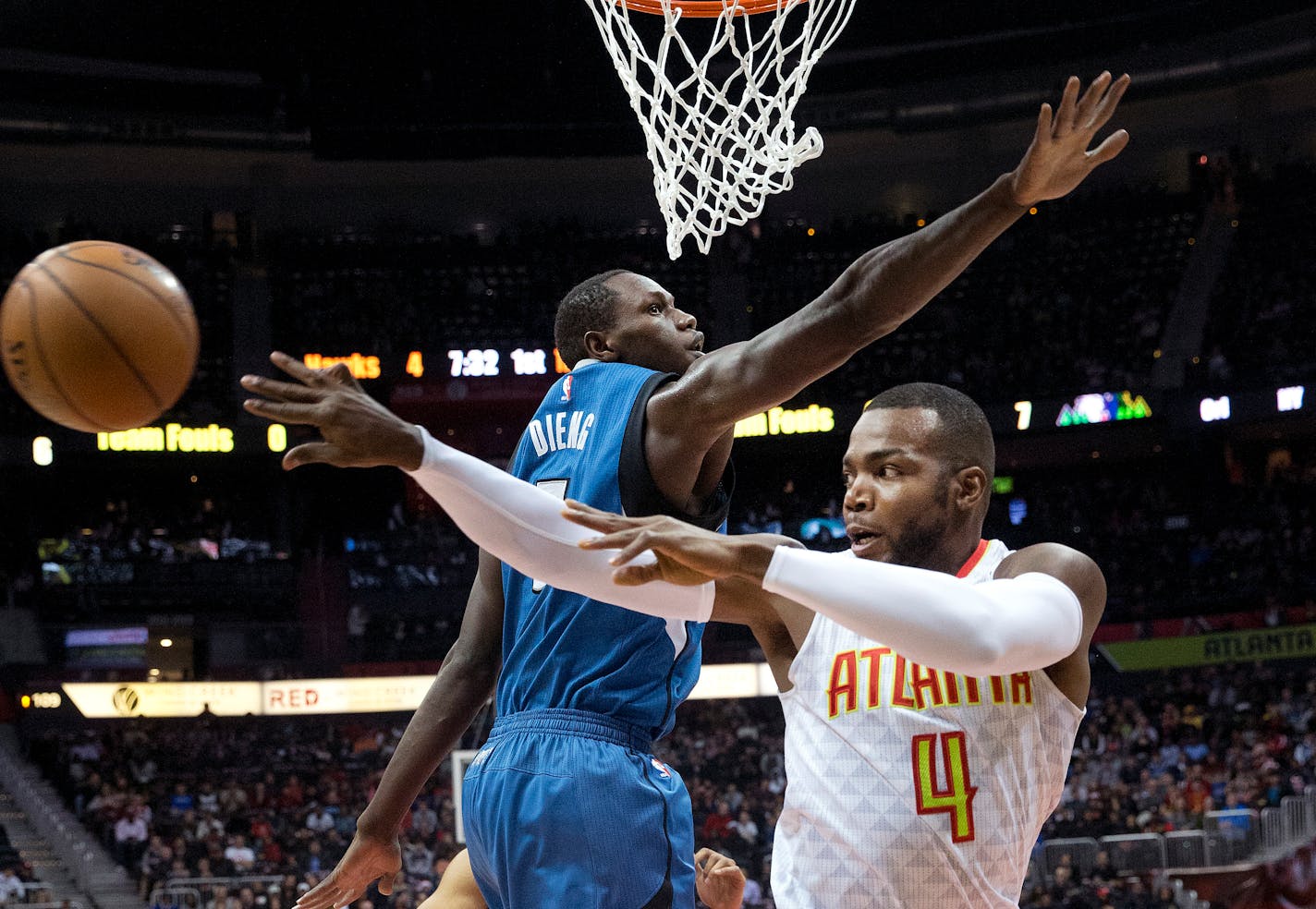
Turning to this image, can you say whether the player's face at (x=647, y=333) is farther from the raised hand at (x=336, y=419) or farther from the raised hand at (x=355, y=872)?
the raised hand at (x=355, y=872)

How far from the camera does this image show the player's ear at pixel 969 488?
2.61 m

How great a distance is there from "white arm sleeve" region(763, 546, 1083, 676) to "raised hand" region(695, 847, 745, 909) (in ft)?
3.91

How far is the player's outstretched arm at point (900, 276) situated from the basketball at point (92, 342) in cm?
137

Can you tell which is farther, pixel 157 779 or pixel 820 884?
pixel 157 779

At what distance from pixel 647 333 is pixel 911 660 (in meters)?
1.10

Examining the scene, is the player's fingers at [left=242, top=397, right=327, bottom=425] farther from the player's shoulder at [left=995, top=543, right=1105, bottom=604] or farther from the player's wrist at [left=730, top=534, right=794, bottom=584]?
the player's shoulder at [left=995, top=543, right=1105, bottom=604]

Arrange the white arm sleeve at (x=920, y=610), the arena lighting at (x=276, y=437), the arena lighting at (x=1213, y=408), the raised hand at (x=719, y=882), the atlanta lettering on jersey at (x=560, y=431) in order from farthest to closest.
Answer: the arena lighting at (x=276, y=437) < the arena lighting at (x=1213, y=408) < the raised hand at (x=719, y=882) < the atlanta lettering on jersey at (x=560, y=431) < the white arm sleeve at (x=920, y=610)

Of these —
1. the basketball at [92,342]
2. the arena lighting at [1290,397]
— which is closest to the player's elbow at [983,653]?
the basketball at [92,342]

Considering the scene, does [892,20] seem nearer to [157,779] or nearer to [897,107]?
[897,107]

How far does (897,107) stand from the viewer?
20.7 metres

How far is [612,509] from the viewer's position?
9.16 feet

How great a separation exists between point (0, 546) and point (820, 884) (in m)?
18.1

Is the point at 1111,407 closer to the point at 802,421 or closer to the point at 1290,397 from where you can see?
the point at 1290,397

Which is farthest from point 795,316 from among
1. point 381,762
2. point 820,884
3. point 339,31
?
point 339,31
